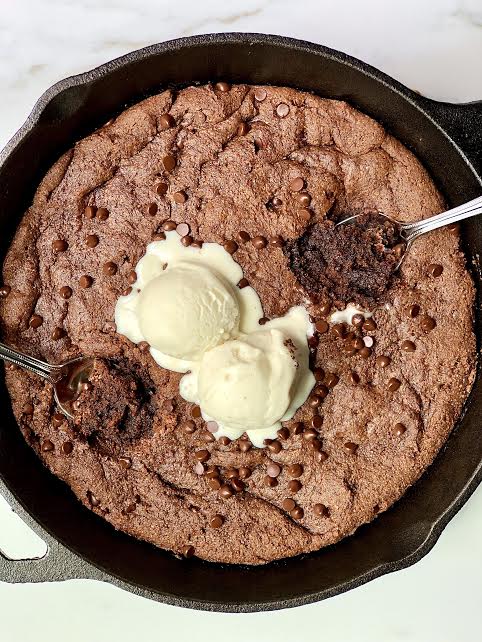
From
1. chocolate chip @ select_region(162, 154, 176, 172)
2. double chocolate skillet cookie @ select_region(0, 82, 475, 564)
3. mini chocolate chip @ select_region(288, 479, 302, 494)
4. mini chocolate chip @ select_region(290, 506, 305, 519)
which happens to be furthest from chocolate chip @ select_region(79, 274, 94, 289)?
mini chocolate chip @ select_region(290, 506, 305, 519)

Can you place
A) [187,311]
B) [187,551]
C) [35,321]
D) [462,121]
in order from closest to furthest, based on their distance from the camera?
[187,311], [462,121], [35,321], [187,551]

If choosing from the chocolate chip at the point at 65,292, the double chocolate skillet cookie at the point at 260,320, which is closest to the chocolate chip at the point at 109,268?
→ the double chocolate skillet cookie at the point at 260,320

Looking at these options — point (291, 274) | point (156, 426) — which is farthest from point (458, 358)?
point (156, 426)

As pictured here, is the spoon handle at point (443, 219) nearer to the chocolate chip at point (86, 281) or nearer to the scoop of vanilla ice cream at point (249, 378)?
the scoop of vanilla ice cream at point (249, 378)

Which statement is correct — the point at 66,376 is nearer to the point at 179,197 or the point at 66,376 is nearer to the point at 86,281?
the point at 86,281

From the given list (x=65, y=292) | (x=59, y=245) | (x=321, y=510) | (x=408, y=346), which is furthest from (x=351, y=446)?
(x=59, y=245)

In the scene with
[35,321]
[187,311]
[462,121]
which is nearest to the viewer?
[187,311]
